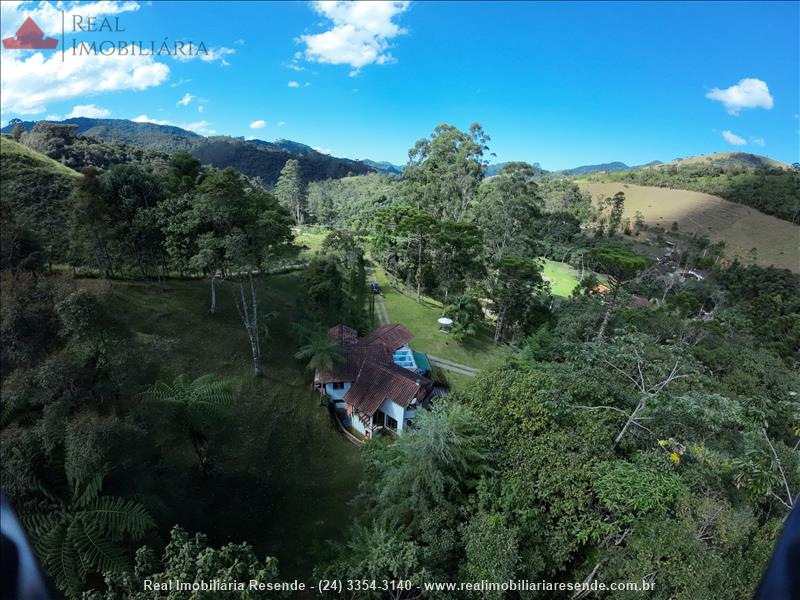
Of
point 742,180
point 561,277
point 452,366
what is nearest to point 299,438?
point 452,366

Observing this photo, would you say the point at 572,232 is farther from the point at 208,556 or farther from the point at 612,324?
the point at 208,556

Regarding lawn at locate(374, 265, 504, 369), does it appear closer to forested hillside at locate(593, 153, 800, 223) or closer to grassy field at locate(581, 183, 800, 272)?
forested hillside at locate(593, 153, 800, 223)

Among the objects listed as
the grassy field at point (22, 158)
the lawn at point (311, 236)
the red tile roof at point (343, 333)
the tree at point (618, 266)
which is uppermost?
the grassy field at point (22, 158)

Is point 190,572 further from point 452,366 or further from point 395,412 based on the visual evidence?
point 452,366

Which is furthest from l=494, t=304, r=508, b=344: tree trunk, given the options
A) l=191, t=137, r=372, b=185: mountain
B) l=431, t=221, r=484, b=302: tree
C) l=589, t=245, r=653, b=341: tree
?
l=191, t=137, r=372, b=185: mountain

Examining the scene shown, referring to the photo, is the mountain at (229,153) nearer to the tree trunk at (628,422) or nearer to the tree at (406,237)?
the tree at (406,237)

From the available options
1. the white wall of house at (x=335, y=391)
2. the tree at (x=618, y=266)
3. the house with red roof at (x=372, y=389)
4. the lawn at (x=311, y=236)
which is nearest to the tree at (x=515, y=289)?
the tree at (x=618, y=266)
